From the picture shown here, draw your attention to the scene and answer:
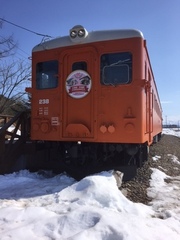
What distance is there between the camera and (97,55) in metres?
6.48

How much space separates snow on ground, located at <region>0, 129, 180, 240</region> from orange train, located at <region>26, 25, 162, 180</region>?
1050mm

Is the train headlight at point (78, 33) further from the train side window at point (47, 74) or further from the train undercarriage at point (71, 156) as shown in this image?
the train undercarriage at point (71, 156)

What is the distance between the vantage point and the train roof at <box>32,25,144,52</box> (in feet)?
20.5

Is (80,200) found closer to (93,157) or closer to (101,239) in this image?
(101,239)

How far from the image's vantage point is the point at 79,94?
657cm

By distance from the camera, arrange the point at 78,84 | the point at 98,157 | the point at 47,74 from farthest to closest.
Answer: the point at 98,157
the point at 47,74
the point at 78,84

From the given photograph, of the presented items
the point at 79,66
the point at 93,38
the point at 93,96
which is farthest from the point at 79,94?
the point at 93,38

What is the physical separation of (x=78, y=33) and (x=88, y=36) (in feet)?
0.80

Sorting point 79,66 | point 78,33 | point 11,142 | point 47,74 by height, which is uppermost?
point 78,33

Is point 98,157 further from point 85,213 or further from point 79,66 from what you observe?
point 85,213

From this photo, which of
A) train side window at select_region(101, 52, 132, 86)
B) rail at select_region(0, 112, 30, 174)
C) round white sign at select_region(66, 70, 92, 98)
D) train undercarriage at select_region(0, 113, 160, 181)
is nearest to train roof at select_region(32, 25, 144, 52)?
train side window at select_region(101, 52, 132, 86)

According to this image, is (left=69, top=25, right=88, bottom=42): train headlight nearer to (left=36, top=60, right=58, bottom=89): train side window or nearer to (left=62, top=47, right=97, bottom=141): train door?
(left=62, top=47, right=97, bottom=141): train door

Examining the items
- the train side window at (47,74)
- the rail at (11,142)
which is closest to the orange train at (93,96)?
the train side window at (47,74)

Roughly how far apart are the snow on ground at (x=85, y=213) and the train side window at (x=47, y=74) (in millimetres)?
2385
